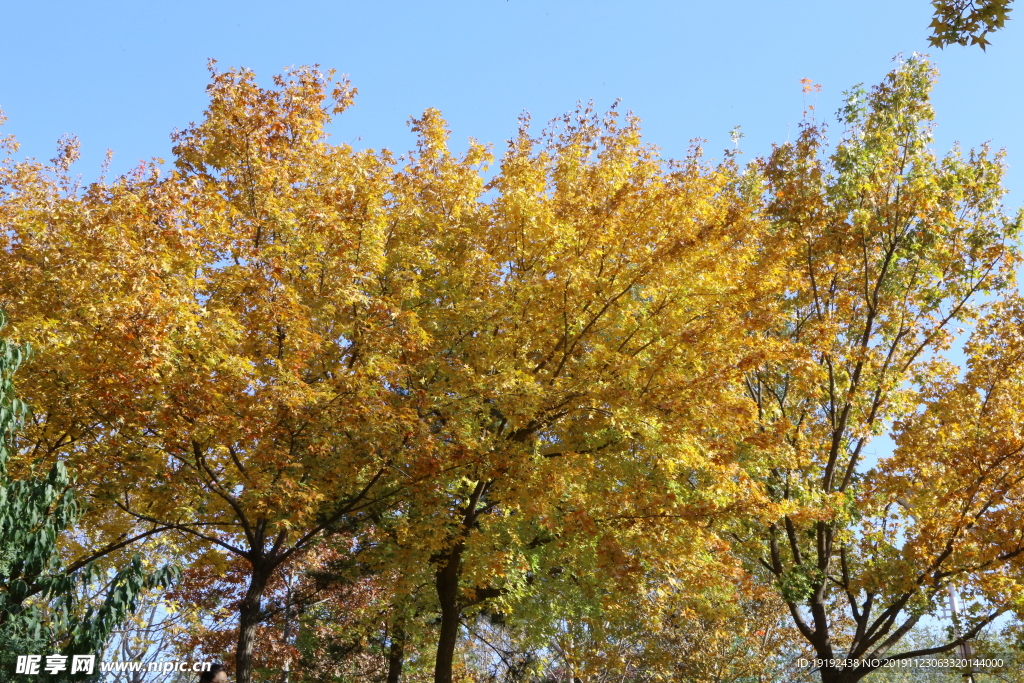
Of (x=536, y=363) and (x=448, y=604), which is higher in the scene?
(x=536, y=363)

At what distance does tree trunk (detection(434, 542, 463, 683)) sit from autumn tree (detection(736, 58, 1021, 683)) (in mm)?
5104

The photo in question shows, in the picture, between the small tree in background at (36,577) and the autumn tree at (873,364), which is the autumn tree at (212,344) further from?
the autumn tree at (873,364)

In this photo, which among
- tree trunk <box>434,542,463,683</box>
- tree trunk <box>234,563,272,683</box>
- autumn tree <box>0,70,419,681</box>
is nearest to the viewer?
autumn tree <box>0,70,419,681</box>

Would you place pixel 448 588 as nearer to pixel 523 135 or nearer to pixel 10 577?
pixel 10 577

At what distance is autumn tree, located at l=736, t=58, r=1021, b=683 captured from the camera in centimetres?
1190

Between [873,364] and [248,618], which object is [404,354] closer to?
[248,618]

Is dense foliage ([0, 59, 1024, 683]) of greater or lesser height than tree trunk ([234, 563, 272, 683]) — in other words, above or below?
above

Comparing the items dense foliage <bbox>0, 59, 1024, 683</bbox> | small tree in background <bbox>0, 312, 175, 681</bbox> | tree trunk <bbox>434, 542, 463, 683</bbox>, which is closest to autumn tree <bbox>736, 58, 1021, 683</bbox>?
dense foliage <bbox>0, 59, 1024, 683</bbox>

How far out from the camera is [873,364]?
1378cm

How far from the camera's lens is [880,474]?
13.0 metres

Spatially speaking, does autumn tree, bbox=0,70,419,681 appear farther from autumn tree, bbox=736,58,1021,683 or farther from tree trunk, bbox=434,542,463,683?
autumn tree, bbox=736,58,1021,683

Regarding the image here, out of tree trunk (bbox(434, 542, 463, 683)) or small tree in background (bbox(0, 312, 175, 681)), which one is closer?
small tree in background (bbox(0, 312, 175, 681))

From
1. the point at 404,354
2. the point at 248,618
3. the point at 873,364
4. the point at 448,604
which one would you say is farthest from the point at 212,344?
the point at 873,364

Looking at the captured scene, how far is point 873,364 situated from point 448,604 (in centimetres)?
836
